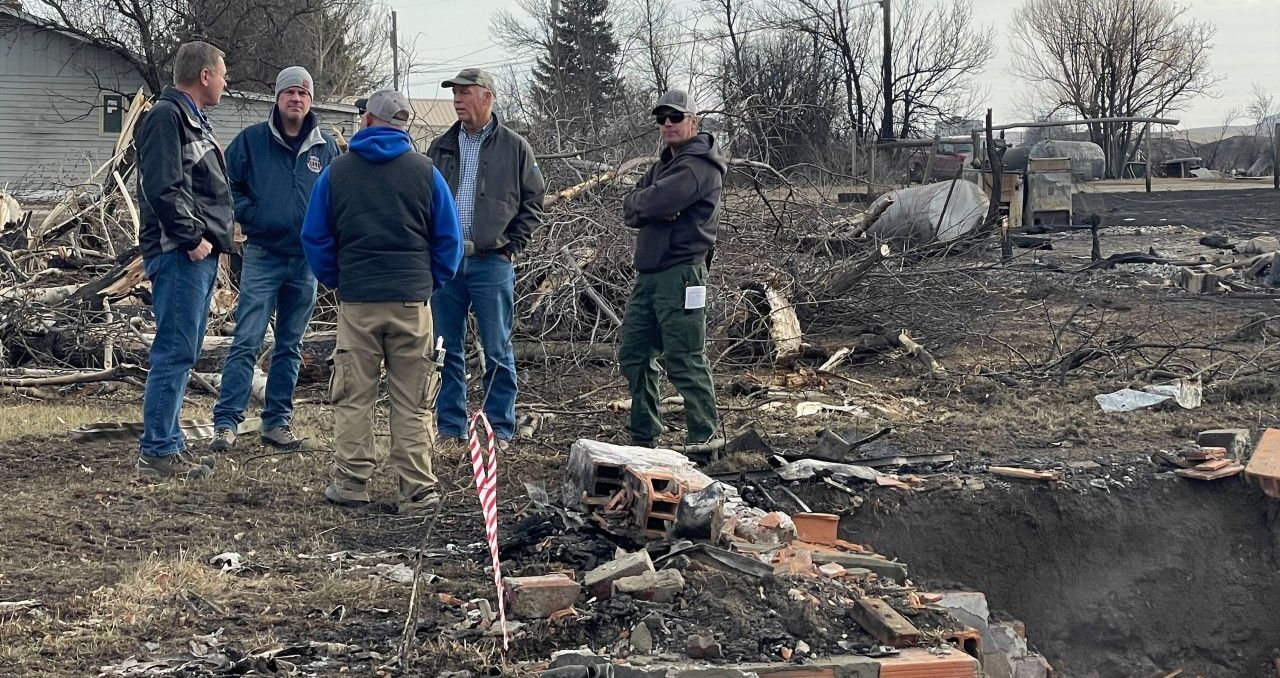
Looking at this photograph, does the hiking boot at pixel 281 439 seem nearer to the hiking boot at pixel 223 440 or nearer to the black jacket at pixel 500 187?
the hiking boot at pixel 223 440

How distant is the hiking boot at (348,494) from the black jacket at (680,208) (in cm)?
189

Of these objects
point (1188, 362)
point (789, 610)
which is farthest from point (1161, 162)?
point (789, 610)

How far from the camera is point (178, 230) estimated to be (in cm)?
574

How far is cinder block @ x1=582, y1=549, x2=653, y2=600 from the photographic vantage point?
14.1 feet

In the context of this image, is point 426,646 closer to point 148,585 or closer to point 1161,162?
point 148,585

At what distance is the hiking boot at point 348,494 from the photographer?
5.66 meters

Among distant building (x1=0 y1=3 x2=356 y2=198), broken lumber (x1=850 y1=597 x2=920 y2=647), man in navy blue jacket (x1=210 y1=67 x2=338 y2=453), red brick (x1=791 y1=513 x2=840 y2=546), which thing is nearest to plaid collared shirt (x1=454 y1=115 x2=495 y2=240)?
man in navy blue jacket (x1=210 y1=67 x2=338 y2=453)

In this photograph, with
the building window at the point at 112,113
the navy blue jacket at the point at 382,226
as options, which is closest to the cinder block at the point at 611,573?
the navy blue jacket at the point at 382,226

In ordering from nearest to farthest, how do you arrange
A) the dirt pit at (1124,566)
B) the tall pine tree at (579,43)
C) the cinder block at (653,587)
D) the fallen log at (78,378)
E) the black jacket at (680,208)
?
the cinder block at (653,587) < the dirt pit at (1124,566) < the black jacket at (680,208) < the fallen log at (78,378) < the tall pine tree at (579,43)

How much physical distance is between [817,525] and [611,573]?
168 cm

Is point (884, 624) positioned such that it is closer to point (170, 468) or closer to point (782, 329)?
point (170, 468)

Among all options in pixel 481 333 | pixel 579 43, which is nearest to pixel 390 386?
pixel 481 333

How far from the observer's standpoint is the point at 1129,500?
642 centimetres

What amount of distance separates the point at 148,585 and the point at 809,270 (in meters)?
6.77
